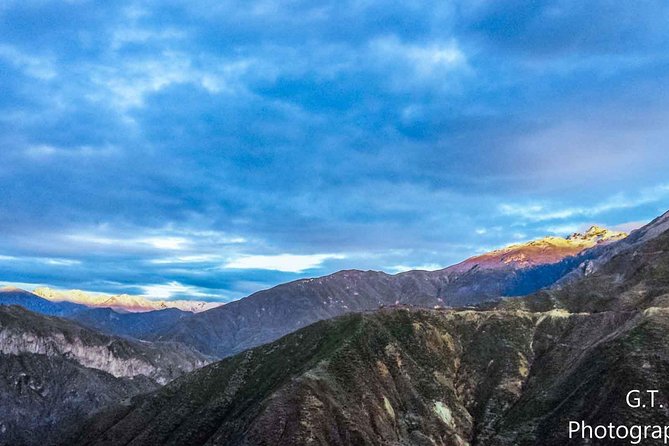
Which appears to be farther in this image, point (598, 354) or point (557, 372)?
point (557, 372)

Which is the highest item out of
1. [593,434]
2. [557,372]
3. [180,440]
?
[557,372]

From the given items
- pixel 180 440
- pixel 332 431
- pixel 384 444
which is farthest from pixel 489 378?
pixel 180 440

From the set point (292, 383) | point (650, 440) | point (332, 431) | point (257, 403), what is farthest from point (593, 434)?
point (257, 403)

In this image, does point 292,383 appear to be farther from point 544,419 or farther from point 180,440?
point 544,419

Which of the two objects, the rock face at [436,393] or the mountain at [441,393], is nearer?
the mountain at [441,393]

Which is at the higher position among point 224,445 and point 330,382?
point 330,382

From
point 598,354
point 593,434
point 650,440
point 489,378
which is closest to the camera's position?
point 650,440

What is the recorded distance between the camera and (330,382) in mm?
170000

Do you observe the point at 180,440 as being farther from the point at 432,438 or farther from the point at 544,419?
the point at 544,419

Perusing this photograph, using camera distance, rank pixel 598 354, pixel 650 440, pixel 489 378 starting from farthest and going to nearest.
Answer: pixel 489 378 → pixel 598 354 → pixel 650 440

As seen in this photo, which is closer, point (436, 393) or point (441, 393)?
point (436, 393)

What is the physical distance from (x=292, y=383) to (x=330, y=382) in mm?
11416

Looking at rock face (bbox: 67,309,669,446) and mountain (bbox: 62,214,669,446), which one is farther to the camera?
rock face (bbox: 67,309,669,446)

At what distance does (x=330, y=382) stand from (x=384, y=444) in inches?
961
